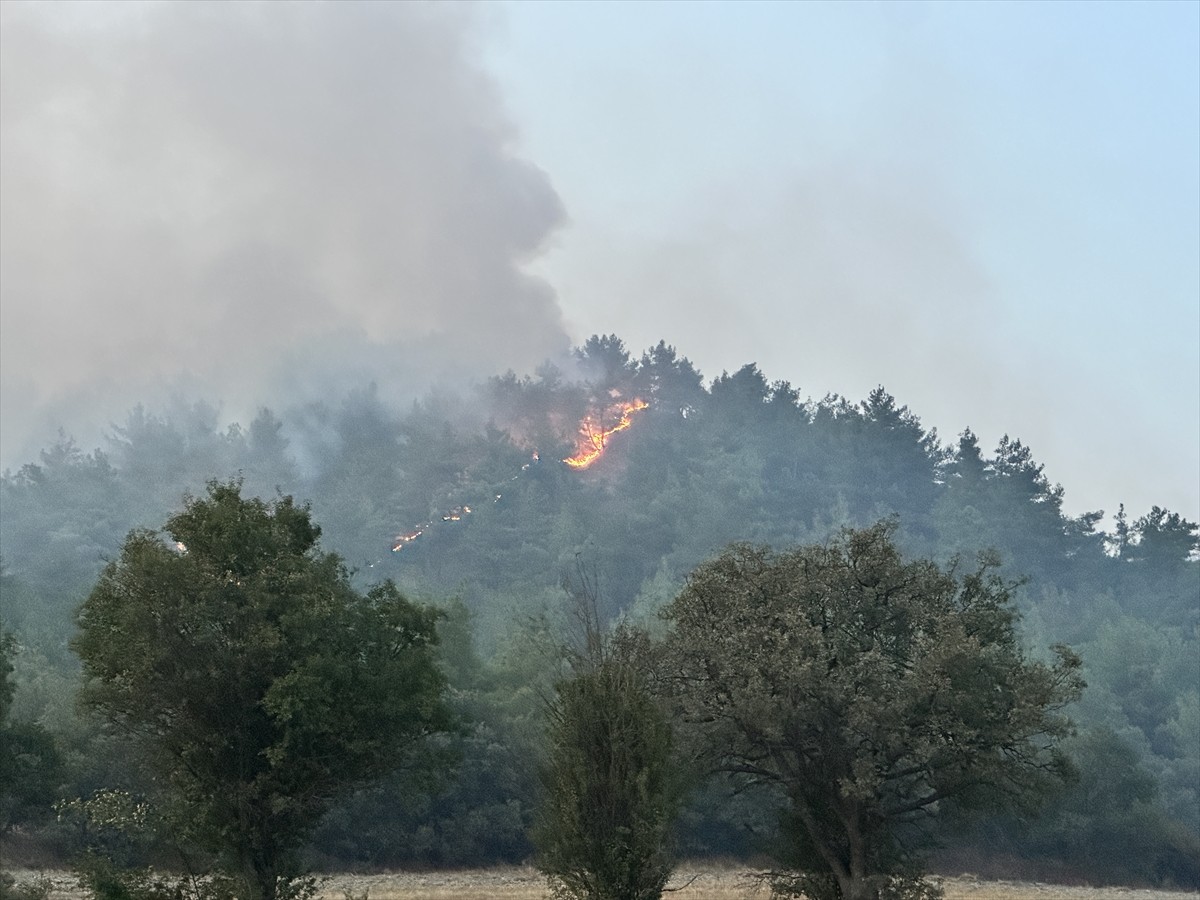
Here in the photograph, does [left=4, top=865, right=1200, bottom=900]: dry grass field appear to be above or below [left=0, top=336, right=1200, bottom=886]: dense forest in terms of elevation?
below

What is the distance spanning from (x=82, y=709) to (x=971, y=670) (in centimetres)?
1793

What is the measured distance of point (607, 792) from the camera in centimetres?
2294

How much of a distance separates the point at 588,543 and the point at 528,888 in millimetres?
98327

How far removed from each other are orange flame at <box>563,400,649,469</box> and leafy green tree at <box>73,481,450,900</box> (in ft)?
472

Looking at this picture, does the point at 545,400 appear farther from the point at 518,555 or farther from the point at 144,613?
the point at 144,613

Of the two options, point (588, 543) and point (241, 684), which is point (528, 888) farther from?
point (588, 543)

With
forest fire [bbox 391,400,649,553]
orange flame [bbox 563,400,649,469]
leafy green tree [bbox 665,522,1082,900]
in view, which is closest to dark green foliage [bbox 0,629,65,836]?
leafy green tree [bbox 665,522,1082,900]

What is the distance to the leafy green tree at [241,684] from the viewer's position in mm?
25984

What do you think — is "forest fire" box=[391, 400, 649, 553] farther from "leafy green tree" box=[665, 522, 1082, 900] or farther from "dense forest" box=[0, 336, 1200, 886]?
"leafy green tree" box=[665, 522, 1082, 900]

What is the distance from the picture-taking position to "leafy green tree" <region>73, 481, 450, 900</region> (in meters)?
26.0

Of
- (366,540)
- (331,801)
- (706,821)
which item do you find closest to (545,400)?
(366,540)

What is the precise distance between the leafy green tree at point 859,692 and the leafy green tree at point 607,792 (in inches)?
198

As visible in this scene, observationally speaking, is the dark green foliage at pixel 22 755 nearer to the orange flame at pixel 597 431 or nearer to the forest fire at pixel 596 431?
the forest fire at pixel 596 431

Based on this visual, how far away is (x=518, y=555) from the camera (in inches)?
5669
